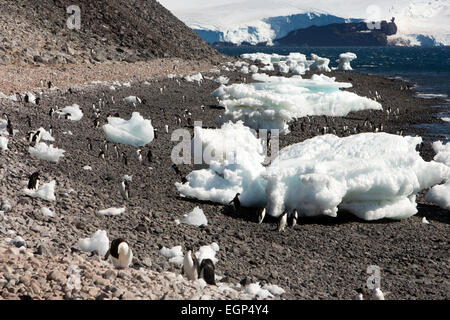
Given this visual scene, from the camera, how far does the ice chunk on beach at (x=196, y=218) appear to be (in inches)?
390

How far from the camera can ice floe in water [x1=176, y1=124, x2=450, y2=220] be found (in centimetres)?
1072

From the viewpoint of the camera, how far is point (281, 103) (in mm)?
22406

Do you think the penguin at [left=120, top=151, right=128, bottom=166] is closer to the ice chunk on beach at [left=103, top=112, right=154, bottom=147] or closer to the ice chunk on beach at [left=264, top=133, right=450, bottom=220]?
the ice chunk on beach at [left=103, top=112, right=154, bottom=147]

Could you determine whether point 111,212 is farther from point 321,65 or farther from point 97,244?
point 321,65

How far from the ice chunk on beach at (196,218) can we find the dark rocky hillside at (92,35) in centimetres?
2011

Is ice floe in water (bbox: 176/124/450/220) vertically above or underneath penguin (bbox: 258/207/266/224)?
above

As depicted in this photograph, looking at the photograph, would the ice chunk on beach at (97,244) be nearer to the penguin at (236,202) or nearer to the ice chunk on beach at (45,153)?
the penguin at (236,202)

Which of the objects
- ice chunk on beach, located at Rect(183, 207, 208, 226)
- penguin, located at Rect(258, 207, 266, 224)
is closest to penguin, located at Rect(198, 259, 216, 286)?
ice chunk on beach, located at Rect(183, 207, 208, 226)

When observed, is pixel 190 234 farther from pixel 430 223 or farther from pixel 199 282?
pixel 430 223

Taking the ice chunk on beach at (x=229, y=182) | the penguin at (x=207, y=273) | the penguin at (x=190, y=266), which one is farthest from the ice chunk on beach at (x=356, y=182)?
the penguin at (x=190, y=266)

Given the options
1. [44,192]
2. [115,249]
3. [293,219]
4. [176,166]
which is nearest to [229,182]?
[293,219]

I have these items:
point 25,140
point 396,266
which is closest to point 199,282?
point 396,266

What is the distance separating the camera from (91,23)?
1663 inches

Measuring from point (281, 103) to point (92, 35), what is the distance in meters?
22.9
